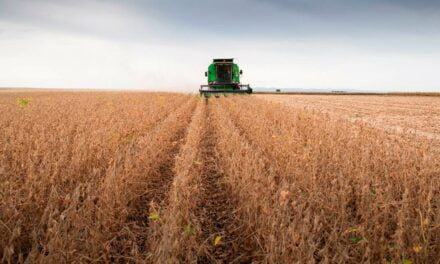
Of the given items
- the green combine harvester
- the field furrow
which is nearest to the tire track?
the field furrow

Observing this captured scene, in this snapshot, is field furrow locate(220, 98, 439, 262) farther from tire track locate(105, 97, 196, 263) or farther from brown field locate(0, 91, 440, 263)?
tire track locate(105, 97, 196, 263)

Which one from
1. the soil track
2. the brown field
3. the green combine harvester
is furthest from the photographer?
the green combine harvester

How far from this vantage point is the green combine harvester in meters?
28.2

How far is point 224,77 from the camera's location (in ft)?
96.2

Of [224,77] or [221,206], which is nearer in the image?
[221,206]

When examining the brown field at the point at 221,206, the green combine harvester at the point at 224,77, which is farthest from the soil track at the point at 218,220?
the green combine harvester at the point at 224,77

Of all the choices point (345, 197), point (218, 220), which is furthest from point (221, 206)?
point (345, 197)

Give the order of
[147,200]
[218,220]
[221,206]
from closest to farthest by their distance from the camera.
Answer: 1. [218,220]
2. [221,206]
3. [147,200]

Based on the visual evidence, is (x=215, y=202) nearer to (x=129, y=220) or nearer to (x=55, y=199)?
(x=129, y=220)

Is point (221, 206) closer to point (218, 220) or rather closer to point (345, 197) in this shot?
point (218, 220)

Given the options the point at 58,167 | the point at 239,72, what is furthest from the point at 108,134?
the point at 239,72

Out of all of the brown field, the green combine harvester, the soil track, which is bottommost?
the soil track

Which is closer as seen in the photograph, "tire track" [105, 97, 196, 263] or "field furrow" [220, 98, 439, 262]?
"field furrow" [220, 98, 439, 262]

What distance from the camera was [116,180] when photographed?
4012 mm
